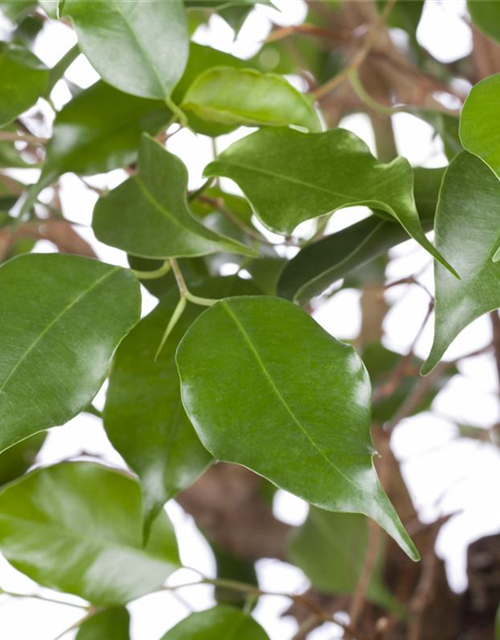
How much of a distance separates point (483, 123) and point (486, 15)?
0.48ft

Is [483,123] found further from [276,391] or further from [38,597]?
[38,597]

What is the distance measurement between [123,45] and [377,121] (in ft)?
2.08

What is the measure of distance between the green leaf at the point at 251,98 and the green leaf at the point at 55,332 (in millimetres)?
93

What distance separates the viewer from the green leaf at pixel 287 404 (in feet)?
0.89

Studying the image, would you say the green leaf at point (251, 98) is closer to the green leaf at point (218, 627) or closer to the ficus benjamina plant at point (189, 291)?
the ficus benjamina plant at point (189, 291)

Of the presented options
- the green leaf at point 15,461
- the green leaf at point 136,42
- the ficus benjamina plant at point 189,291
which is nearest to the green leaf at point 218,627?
the ficus benjamina plant at point 189,291

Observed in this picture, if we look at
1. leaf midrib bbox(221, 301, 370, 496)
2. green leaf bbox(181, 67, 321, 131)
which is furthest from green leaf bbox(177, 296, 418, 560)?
green leaf bbox(181, 67, 321, 131)

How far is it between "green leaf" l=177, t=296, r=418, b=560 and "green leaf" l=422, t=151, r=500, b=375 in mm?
30

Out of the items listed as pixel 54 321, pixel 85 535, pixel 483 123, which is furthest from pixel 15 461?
pixel 483 123

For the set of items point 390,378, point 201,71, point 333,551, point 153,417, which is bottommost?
point 333,551

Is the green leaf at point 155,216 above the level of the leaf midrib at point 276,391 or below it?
above

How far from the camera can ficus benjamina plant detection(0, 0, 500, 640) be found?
0.28m

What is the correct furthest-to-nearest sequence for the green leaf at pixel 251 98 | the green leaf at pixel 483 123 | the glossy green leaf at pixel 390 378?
the glossy green leaf at pixel 390 378 < the green leaf at pixel 251 98 < the green leaf at pixel 483 123

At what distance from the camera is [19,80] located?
36 cm
